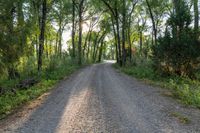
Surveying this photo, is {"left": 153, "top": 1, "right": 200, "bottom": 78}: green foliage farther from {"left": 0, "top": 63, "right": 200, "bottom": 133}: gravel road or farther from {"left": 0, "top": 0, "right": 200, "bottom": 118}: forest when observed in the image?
{"left": 0, "top": 63, "right": 200, "bottom": 133}: gravel road

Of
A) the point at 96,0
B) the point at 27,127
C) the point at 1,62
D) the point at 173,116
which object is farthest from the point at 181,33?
the point at 96,0

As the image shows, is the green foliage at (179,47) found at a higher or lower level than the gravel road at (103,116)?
higher

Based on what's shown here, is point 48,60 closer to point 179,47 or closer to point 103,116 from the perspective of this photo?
point 179,47

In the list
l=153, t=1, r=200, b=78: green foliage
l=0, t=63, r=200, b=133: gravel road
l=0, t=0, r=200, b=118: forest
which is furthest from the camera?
l=153, t=1, r=200, b=78: green foliage

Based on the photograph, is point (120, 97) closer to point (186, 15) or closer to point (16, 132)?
point (16, 132)

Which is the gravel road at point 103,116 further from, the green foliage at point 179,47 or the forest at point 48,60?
the green foliage at point 179,47

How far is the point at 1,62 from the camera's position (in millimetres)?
10914

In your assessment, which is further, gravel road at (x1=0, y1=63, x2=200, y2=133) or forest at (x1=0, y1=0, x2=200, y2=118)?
forest at (x1=0, y1=0, x2=200, y2=118)

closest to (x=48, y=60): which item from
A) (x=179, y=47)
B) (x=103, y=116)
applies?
(x=179, y=47)

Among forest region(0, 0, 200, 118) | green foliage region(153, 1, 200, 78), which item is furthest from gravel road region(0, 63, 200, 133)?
green foliage region(153, 1, 200, 78)

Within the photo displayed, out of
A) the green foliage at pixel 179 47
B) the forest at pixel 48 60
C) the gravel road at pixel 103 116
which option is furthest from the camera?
the green foliage at pixel 179 47

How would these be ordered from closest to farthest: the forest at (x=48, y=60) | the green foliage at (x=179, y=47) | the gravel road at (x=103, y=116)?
the gravel road at (x=103, y=116) → the forest at (x=48, y=60) → the green foliage at (x=179, y=47)

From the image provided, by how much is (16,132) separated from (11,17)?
19.2 ft

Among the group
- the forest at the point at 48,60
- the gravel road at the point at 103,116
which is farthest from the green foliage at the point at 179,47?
the gravel road at the point at 103,116
